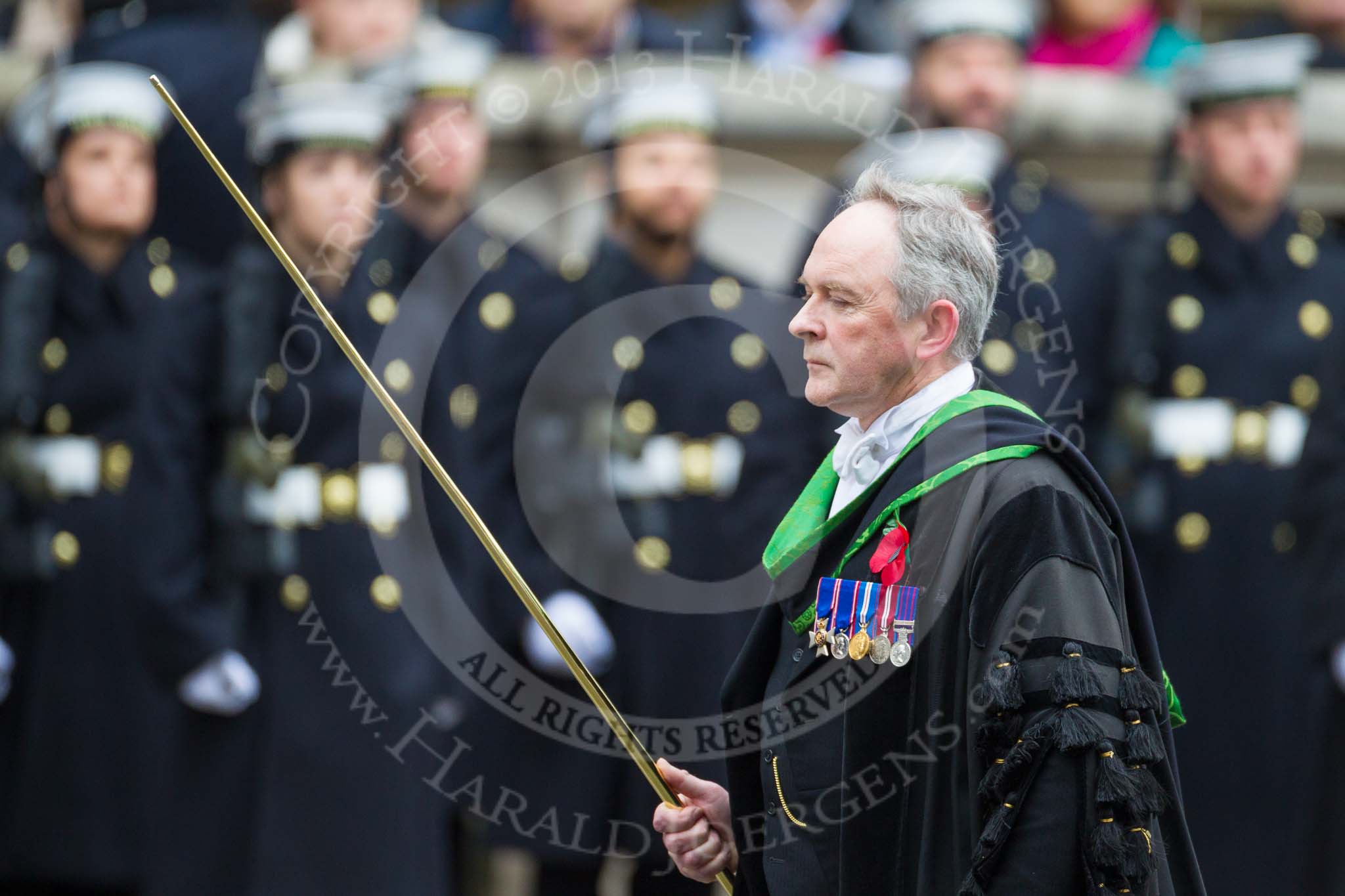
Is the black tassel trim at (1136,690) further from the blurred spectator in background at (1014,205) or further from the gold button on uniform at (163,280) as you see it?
the gold button on uniform at (163,280)

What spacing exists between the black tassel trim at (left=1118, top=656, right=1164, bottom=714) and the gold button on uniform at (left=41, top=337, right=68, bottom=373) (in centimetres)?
380

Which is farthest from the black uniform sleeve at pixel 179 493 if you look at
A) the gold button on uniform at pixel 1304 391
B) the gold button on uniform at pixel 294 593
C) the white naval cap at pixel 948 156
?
the gold button on uniform at pixel 1304 391

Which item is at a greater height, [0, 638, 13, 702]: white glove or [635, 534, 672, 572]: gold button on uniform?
[635, 534, 672, 572]: gold button on uniform

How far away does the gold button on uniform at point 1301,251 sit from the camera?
5910mm

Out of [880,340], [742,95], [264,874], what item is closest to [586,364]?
[742,95]

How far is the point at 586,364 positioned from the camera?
5.57 meters

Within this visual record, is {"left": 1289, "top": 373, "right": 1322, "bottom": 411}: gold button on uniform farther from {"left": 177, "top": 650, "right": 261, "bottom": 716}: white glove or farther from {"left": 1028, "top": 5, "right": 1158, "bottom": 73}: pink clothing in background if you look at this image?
{"left": 177, "top": 650, "right": 261, "bottom": 716}: white glove

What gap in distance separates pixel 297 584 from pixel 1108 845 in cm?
315

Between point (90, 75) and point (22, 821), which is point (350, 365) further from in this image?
point (22, 821)

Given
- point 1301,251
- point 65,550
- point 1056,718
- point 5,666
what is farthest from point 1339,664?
point 5,666

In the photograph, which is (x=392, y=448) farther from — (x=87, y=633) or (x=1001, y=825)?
(x=1001, y=825)

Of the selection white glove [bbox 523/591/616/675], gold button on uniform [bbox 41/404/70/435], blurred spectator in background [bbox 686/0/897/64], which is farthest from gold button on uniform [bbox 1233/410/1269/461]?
gold button on uniform [bbox 41/404/70/435]

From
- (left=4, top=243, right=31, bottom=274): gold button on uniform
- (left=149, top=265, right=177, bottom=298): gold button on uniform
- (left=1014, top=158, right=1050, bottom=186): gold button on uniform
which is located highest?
(left=1014, top=158, right=1050, bottom=186): gold button on uniform

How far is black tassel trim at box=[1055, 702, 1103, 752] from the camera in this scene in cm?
256
